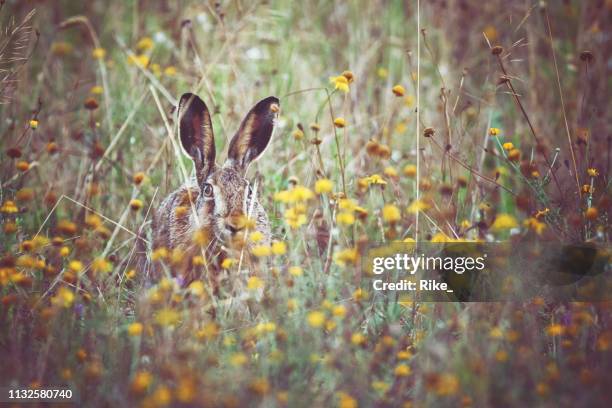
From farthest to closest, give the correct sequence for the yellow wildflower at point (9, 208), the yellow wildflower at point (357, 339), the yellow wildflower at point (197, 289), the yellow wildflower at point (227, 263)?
the yellow wildflower at point (9, 208)
the yellow wildflower at point (227, 263)
the yellow wildflower at point (197, 289)
the yellow wildflower at point (357, 339)

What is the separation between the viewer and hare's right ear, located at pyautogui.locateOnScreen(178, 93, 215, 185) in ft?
10.1

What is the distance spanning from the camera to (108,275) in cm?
312

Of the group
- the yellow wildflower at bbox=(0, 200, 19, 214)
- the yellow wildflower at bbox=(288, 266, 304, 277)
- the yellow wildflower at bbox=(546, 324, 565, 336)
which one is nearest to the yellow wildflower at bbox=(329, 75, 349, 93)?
the yellow wildflower at bbox=(288, 266, 304, 277)

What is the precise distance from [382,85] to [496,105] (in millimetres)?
783

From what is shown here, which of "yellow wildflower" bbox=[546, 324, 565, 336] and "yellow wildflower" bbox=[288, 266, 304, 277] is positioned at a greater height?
"yellow wildflower" bbox=[288, 266, 304, 277]

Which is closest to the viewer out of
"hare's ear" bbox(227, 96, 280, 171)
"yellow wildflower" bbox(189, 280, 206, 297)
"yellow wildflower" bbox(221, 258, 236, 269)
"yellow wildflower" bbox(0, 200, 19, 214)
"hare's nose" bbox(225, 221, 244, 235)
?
"yellow wildflower" bbox(189, 280, 206, 297)

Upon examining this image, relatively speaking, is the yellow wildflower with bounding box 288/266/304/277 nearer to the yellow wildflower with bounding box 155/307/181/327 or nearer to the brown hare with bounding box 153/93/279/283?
the brown hare with bounding box 153/93/279/283

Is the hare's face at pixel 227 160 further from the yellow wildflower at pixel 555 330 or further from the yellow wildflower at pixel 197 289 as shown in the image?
the yellow wildflower at pixel 555 330

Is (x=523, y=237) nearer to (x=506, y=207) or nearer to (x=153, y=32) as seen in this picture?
(x=506, y=207)

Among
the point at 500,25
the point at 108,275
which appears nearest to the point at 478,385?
the point at 108,275

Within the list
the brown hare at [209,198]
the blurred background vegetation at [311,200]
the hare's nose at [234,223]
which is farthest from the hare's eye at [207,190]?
the blurred background vegetation at [311,200]

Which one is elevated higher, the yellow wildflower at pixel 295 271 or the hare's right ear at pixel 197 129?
the hare's right ear at pixel 197 129

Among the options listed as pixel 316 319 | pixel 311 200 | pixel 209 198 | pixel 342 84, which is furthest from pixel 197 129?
pixel 316 319

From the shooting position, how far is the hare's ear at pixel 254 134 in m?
3.14
